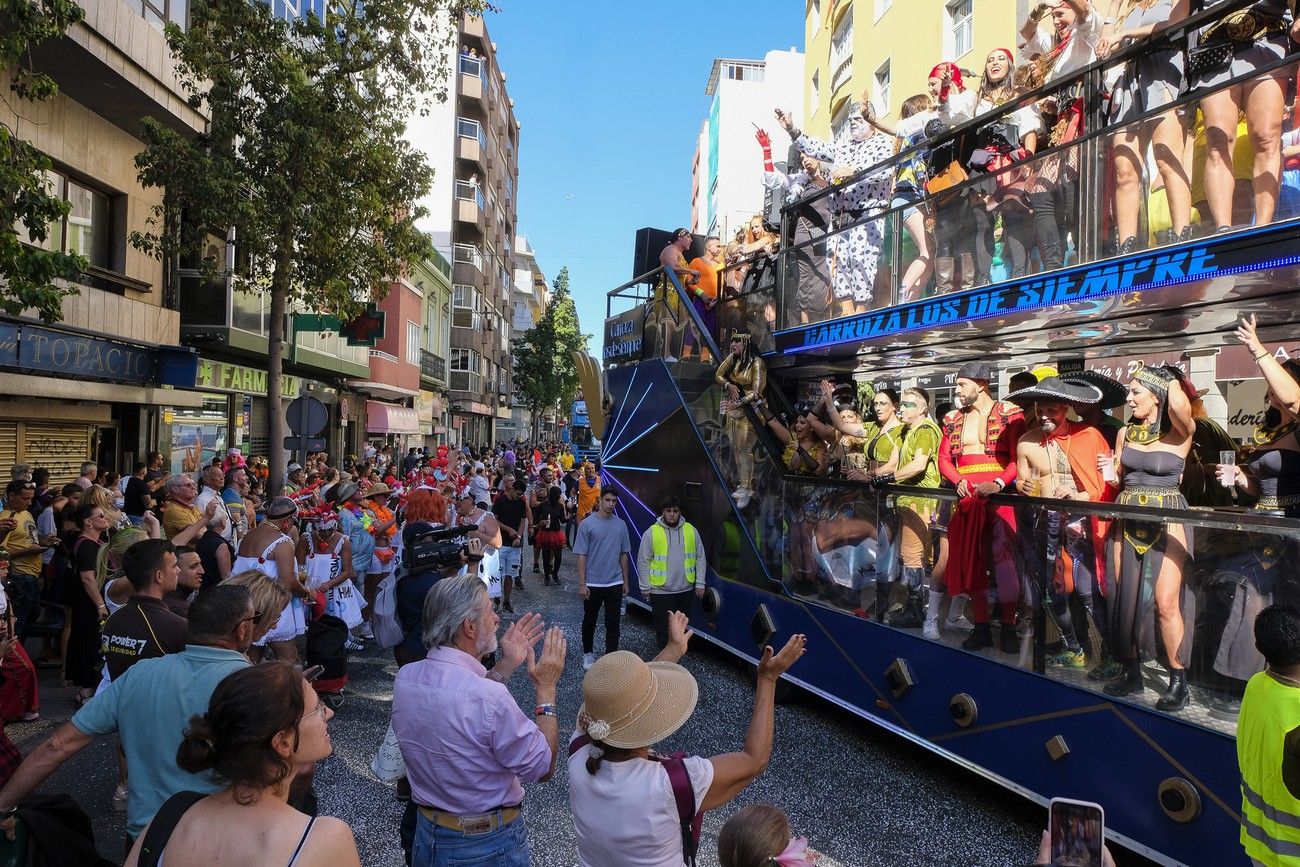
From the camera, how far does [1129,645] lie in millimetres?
4562

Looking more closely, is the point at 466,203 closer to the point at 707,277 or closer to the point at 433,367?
the point at 433,367

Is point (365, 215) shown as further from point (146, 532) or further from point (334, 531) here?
point (146, 532)

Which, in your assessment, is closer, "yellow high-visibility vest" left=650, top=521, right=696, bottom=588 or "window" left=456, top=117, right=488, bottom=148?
"yellow high-visibility vest" left=650, top=521, right=696, bottom=588

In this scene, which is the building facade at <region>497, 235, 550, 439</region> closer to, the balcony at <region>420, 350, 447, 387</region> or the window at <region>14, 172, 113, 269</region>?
the balcony at <region>420, 350, 447, 387</region>

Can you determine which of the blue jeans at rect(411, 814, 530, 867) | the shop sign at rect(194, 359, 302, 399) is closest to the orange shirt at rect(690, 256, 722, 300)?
the blue jeans at rect(411, 814, 530, 867)

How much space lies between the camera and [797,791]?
5699mm

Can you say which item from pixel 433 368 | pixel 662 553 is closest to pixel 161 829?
pixel 662 553

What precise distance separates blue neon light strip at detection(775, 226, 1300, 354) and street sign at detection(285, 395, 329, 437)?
865 centimetres

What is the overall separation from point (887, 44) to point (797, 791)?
65.8 ft

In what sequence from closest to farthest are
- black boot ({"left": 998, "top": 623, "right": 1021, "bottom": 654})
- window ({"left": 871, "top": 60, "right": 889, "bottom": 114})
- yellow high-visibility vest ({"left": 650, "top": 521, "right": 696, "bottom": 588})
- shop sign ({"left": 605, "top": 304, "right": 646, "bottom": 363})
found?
black boot ({"left": 998, "top": 623, "right": 1021, "bottom": 654}), yellow high-visibility vest ({"left": 650, "top": 521, "right": 696, "bottom": 588}), shop sign ({"left": 605, "top": 304, "right": 646, "bottom": 363}), window ({"left": 871, "top": 60, "right": 889, "bottom": 114})

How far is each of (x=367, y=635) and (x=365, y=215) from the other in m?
7.34

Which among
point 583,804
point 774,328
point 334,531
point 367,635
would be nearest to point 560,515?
point 367,635

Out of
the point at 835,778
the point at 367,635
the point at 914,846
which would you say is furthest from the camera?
the point at 367,635

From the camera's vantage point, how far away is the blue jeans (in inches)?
116
